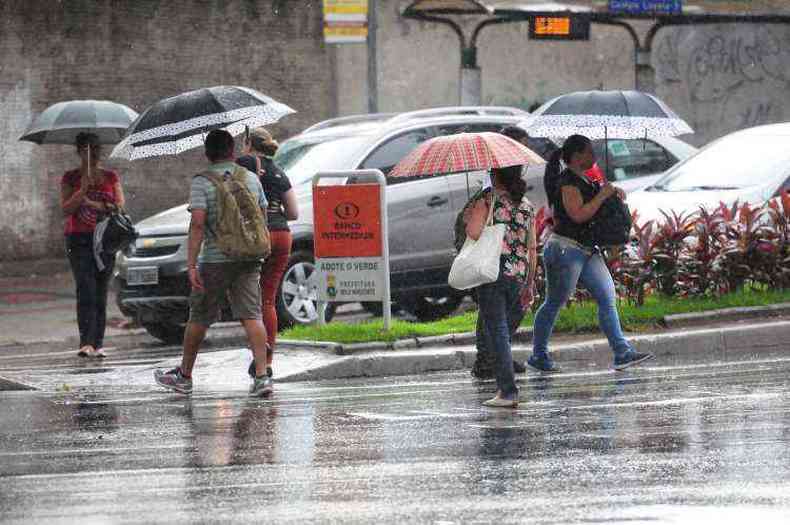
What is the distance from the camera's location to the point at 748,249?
Answer: 14.4 meters

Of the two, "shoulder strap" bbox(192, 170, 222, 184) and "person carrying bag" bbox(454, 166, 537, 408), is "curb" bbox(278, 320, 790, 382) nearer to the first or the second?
"shoulder strap" bbox(192, 170, 222, 184)

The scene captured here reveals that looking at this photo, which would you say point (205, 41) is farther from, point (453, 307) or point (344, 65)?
point (453, 307)

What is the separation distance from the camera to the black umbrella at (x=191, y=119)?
39.5 ft

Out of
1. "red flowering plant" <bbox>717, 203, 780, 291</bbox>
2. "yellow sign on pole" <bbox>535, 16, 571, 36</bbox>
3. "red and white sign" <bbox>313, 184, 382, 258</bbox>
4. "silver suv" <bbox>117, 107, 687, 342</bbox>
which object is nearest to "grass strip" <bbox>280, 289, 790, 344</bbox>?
"red flowering plant" <bbox>717, 203, 780, 291</bbox>

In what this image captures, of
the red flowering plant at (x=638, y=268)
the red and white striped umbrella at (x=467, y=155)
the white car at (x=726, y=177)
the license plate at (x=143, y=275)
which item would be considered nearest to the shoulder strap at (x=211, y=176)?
the red and white striped umbrella at (x=467, y=155)

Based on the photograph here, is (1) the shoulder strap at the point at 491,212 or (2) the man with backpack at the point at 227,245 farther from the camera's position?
(2) the man with backpack at the point at 227,245

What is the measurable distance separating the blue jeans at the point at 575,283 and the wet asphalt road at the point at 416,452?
14.2 inches

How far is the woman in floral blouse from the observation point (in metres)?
10.1

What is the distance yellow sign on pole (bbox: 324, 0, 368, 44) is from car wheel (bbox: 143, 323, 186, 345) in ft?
24.4

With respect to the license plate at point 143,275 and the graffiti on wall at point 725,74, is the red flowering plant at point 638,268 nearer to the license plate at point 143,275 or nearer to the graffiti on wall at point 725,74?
the license plate at point 143,275

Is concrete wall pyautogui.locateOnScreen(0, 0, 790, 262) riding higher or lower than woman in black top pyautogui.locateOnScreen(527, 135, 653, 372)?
higher

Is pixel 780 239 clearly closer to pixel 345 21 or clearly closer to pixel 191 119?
pixel 191 119

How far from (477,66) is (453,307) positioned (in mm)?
8838

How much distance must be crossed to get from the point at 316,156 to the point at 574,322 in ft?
11.7
